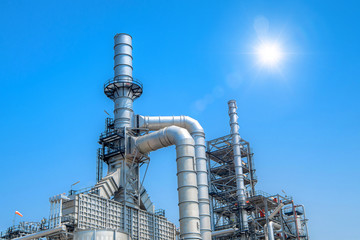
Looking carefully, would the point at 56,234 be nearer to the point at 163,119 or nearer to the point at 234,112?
the point at 163,119

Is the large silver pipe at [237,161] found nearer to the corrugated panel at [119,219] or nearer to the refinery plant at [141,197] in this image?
the refinery plant at [141,197]

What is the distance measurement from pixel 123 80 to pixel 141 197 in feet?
38.1

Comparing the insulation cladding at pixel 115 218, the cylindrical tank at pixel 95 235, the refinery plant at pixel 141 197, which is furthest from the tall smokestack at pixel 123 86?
the cylindrical tank at pixel 95 235

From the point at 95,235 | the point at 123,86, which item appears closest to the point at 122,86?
the point at 123,86

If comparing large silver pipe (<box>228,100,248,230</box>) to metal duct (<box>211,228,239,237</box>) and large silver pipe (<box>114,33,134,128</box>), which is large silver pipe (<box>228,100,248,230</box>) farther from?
large silver pipe (<box>114,33,134,128</box>)

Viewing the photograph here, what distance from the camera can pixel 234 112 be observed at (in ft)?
189

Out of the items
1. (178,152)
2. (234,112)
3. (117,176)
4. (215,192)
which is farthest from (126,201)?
(234,112)

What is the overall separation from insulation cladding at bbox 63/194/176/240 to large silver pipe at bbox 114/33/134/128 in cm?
837

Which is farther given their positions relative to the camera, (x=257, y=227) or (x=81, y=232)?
(x=257, y=227)

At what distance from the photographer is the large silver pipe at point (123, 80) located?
140 feet

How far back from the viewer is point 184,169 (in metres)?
36.2

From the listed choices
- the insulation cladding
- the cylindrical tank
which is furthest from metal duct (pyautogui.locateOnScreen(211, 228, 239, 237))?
the cylindrical tank

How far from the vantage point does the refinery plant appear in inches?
1342

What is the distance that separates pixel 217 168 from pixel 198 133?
15.3 m
